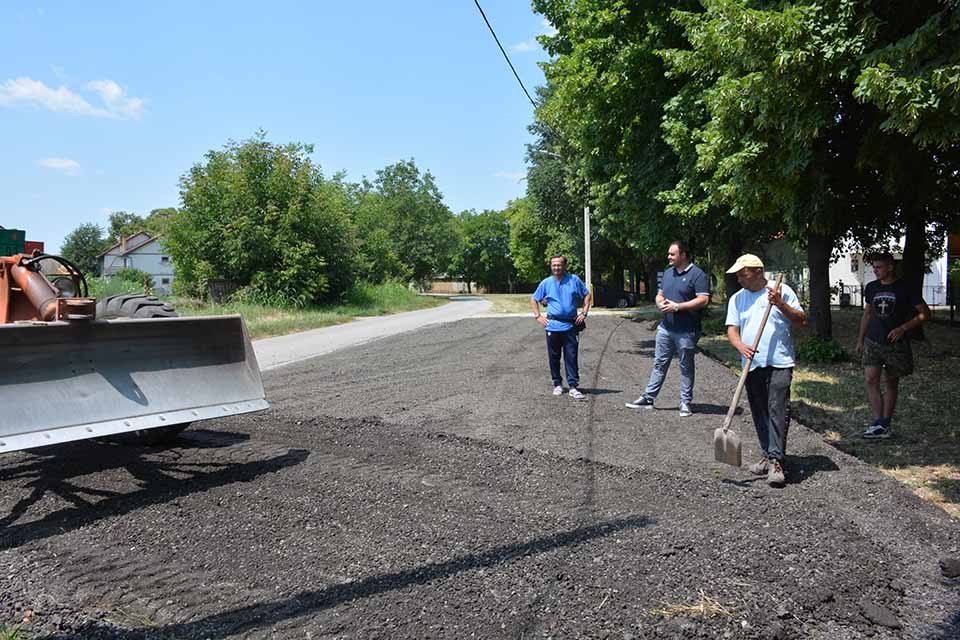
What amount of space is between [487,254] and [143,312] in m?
94.0

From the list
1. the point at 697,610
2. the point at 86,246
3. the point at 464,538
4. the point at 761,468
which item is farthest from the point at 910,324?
the point at 86,246

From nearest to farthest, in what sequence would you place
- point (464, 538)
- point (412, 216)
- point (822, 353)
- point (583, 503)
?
point (464, 538), point (583, 503), point (822, 353), point (412, 216)

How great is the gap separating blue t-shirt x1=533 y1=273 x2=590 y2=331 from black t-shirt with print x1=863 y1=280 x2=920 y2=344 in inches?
124

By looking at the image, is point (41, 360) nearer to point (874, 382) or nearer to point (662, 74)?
point (874, 382)

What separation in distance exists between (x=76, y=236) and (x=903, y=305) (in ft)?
367

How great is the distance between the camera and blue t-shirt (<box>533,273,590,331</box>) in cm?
859

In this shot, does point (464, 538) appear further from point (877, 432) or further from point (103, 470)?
point (877, 432)

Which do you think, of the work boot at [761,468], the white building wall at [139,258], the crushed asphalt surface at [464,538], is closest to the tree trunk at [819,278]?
the crushed asphalt surface at [464,538]

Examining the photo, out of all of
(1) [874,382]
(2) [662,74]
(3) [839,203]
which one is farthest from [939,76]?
(2) [662,74]

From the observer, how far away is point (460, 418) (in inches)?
292

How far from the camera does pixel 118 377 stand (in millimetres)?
5445

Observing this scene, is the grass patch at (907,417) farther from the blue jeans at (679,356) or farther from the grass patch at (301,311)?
the grass patch at (301,311)

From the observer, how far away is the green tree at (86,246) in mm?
92488

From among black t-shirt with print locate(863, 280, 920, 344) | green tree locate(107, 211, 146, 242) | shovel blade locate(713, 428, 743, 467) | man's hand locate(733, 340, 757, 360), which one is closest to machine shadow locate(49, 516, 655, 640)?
shovel blade locate(713, 428, 743, 467)
